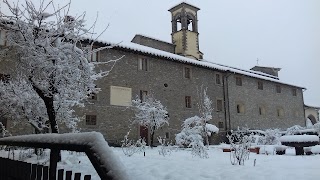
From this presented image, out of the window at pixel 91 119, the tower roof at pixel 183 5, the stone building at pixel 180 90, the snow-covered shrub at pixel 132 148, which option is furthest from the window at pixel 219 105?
the snow-covered shrub at pixel 132 148

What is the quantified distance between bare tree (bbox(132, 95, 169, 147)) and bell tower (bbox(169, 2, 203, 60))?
8.50m

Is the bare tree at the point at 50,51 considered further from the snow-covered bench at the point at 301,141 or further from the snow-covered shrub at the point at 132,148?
the snow-covered bench at the point at 301,141

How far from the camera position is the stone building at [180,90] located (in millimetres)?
19859

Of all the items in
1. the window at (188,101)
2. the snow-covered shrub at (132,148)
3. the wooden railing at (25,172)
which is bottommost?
the snow-covered shrub at (132,148)

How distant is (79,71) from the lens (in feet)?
25.4

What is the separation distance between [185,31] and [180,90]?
7.18 metres

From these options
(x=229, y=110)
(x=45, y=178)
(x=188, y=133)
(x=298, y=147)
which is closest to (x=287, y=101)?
(x=229, y=110)

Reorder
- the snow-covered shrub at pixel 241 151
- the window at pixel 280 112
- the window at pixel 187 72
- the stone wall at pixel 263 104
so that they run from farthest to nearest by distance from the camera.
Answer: the window at pixel 280 112 < the stone wall at pixel 263 104 < the window at pixel 187 72 < the snow-covered shrub at pixel 241 151

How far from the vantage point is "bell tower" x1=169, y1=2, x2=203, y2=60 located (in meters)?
28.3

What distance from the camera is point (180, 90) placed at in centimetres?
2384

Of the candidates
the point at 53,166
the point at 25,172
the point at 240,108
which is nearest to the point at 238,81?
the point at 240,108

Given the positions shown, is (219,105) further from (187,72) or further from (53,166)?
(53,166)

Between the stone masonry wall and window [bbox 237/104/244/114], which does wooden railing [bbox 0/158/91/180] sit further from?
window [bbox 237/104/244/114]

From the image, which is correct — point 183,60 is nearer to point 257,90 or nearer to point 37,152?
point 257,90
